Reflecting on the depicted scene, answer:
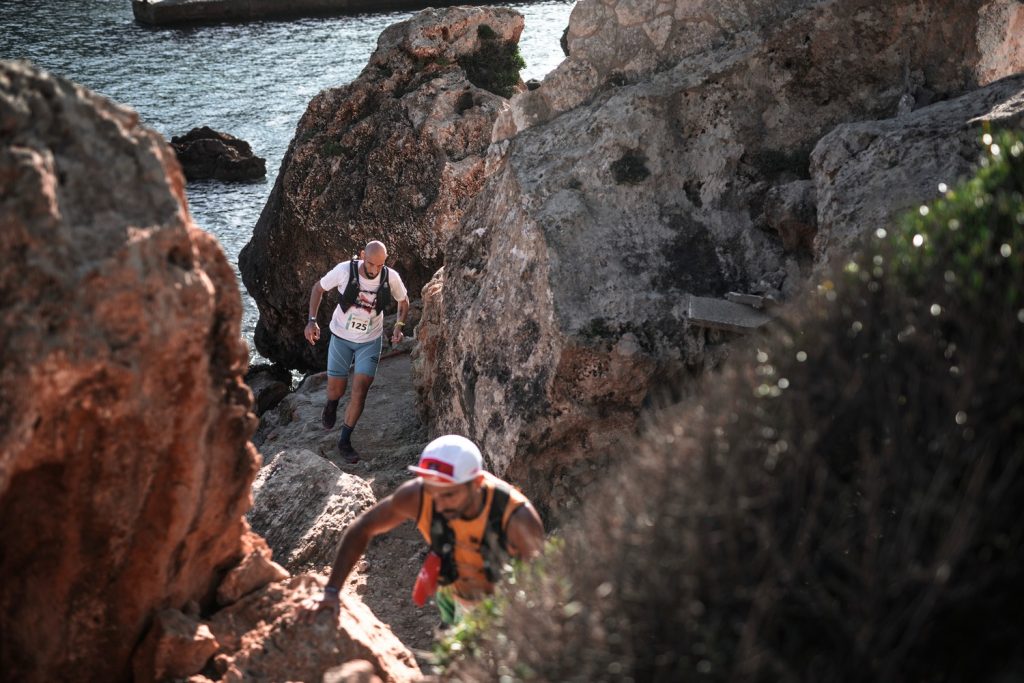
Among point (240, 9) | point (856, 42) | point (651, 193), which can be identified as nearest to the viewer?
point (651, 193)

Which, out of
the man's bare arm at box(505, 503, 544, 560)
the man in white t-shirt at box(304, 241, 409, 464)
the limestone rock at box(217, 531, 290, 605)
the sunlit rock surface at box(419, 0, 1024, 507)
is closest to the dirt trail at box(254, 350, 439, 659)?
the man in white t-shirt at box(304, 241, 409, 464)

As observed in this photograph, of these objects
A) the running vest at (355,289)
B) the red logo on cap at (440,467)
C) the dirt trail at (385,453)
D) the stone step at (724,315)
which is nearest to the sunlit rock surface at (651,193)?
the stone step at (724,315)

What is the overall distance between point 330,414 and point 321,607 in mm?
5026

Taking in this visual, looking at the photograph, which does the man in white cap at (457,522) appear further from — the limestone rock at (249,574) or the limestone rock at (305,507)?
the limestone rock at (305,507)

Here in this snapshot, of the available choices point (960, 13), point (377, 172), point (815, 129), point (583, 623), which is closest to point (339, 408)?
point (377, 172)

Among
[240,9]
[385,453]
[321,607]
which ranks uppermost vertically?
[240,9]

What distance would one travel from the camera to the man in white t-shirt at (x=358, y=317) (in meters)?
9.08

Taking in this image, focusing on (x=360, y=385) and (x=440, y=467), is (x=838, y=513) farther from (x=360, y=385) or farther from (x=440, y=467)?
(x=360, y=385)

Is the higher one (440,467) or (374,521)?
(440,467)

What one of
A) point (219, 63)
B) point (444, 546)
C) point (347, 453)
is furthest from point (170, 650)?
point (219, 63)

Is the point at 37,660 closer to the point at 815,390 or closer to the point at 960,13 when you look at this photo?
the point at 815,390

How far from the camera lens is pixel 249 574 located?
5141mm

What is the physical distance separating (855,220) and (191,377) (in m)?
4.13

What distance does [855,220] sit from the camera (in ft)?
22.3
